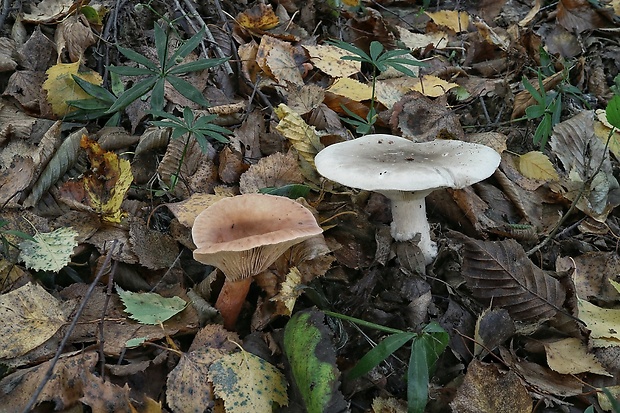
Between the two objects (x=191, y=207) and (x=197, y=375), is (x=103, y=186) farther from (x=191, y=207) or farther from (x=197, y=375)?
(x=197, y=375)

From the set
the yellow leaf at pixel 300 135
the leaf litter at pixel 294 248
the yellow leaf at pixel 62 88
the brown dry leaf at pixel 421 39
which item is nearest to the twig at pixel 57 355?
the leaf litter at pixel 294 248

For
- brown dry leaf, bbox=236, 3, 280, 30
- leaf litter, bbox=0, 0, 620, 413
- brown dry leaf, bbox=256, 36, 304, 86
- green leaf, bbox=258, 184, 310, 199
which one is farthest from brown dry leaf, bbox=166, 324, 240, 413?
brown dry leaf, bbox=236, 3, 280, 30

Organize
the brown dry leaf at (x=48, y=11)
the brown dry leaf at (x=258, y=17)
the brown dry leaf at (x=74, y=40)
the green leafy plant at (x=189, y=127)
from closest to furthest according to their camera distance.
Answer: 1. the green leafy plant at (x=189, y=127)
2. the brown dry leaf at (x=74, y=40)
3. the brown dry leaf at (x=48, y=11)
4. the brown dry leaf at (x=258, y=17)

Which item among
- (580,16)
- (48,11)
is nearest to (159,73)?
(48,11)

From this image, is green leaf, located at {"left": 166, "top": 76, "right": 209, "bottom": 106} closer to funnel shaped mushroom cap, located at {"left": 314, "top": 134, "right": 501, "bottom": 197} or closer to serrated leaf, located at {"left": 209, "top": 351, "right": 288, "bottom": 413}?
funnel shaped mushroom cap, located at {"left": 314, "top": 134, "right": 501, "bottom": 197}

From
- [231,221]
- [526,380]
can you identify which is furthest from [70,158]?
[526,380]

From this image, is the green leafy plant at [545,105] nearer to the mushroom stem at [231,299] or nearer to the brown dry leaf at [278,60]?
the brown dry leaf at [278,60]

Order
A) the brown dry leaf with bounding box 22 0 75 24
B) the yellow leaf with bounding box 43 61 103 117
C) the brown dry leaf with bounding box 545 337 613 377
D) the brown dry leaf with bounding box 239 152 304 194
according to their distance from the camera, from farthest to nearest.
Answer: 1. the brown dry leaf with bounding box 22 0 75 24
2. the yellow leaf with bounding box 43 61 103 117
3. the brown dry leaf with bounding box 239 152 304 194
4. the brown dry leaf with bounding box 545 337 613 377
